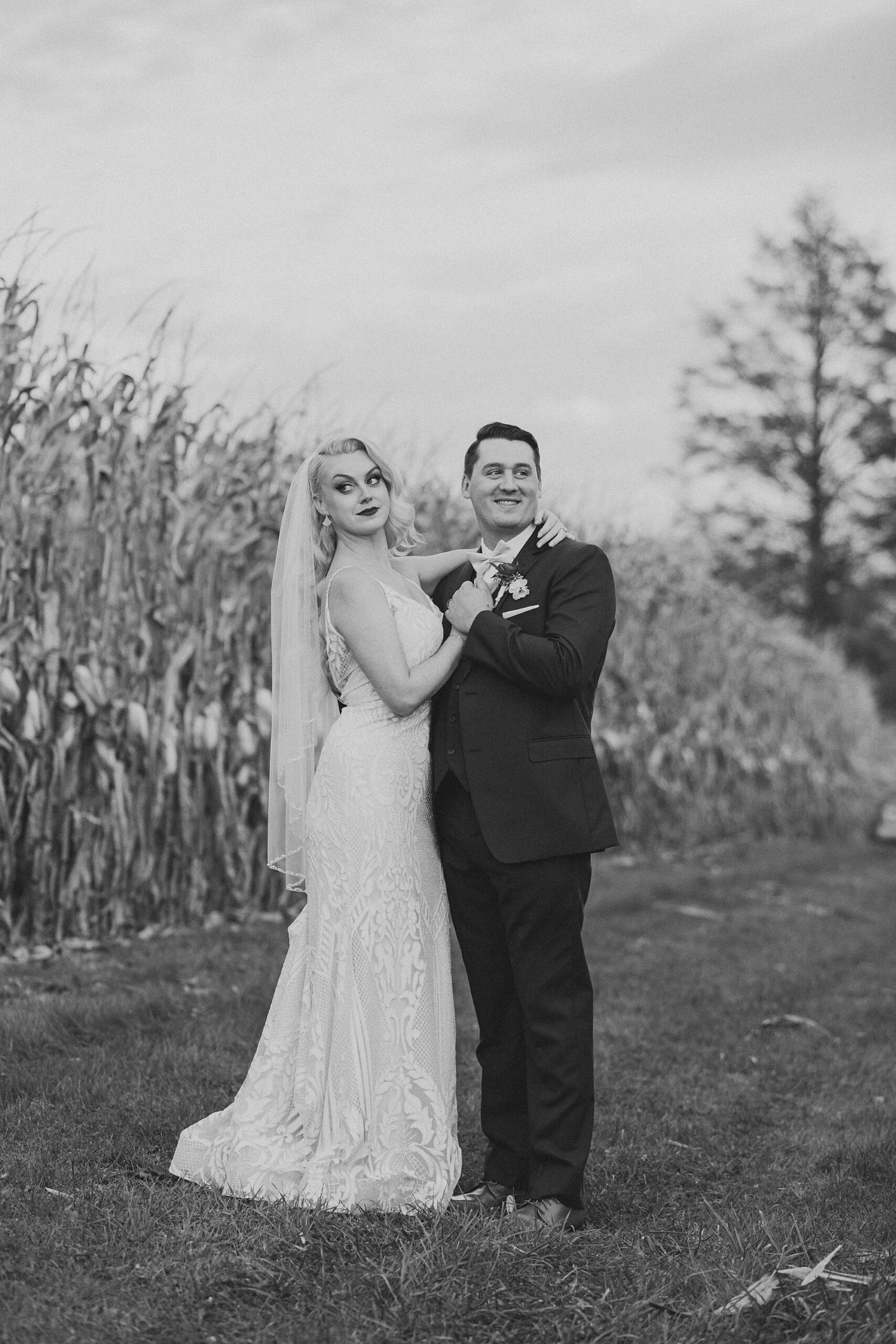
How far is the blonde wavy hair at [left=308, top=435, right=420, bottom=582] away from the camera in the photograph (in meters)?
3.78

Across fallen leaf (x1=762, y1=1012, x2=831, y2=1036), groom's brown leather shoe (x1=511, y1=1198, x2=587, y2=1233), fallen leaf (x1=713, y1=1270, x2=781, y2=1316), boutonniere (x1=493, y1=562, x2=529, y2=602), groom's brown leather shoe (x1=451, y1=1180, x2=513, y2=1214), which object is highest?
boutonniere (x1=493, y1=562, x2=529, y2=602)

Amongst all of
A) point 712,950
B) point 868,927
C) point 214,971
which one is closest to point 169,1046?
point 214,971

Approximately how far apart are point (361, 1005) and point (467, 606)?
1054 millimetres

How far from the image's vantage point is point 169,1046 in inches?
181

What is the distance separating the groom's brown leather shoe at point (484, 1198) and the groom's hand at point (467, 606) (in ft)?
4.66

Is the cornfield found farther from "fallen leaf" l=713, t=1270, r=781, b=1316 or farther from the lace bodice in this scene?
"fallen leaf" l=713, t=1270, r=781, b=1316

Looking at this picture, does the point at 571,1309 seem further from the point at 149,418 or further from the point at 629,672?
the point at 629,672

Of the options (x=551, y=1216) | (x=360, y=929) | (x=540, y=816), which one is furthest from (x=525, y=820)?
(x=551, y=1216)

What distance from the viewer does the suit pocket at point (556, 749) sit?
3473 millimetres

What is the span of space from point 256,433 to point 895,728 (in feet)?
71.5

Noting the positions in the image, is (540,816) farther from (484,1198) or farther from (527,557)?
(484,1198)

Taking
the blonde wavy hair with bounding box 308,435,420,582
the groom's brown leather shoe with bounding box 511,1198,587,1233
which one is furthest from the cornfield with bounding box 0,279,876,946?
the groom's brown leather shoe with bounding box 511,1198,587,1233

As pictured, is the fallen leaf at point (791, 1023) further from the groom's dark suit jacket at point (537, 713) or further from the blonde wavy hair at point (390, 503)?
the blonde wavy hair at point (390, 503)

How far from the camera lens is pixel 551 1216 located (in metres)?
3.35
